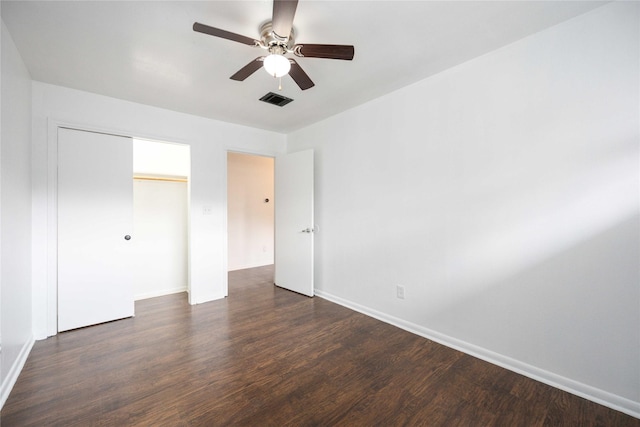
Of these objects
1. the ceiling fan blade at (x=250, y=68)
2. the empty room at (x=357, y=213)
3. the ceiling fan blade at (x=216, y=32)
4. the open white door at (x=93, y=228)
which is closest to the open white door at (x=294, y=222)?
the empty room at (x=357, y=213)

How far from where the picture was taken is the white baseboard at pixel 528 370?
64.5 inches

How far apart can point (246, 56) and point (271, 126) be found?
1.87 meters

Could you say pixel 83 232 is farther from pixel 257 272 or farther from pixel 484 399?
pixel 484 399

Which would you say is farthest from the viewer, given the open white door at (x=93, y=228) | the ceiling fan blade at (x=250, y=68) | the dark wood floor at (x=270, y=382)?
the open white door at (x=93, y=228)

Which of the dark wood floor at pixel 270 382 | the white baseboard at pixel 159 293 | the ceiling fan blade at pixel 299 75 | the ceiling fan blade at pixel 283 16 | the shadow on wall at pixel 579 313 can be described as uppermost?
the ceiling fan blade at pixel 283 16

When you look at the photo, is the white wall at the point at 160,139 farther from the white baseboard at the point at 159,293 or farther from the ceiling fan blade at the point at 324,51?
the ceiling fan blade at the point at 324,51

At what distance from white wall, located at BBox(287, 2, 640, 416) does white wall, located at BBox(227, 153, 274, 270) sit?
338 centimetres

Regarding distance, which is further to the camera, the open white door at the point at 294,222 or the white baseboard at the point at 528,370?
the open white door at the point at 294,222

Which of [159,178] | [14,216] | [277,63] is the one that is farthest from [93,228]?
[277,63]

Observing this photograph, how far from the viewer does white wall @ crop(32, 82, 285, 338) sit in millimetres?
2604

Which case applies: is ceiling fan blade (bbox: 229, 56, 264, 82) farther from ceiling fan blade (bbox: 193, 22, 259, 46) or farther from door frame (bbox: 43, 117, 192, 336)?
door frame (bbox: 43, 117, 192, 336)

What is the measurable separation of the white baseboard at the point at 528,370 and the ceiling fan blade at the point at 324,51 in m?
2.47

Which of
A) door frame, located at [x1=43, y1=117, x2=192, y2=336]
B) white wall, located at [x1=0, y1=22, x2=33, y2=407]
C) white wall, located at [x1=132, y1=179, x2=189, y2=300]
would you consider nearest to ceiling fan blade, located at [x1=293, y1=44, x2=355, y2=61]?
white wall, located at [x1=0, y1=22, x2=33, y2=407]

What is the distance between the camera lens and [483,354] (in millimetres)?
2197
